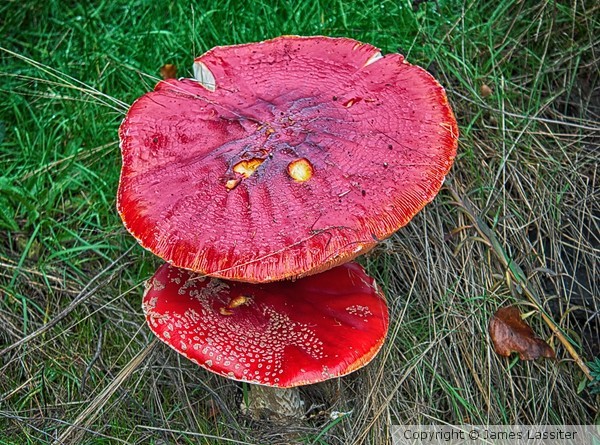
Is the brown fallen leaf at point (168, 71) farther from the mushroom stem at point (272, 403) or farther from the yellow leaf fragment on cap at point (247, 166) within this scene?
the mushroom stem at point (272, 403)

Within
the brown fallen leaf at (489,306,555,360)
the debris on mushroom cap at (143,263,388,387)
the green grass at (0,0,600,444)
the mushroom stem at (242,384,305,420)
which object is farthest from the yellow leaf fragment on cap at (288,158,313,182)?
the brown fallen leaf at (489,306,555,360)

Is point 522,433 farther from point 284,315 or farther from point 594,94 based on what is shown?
point 594,94

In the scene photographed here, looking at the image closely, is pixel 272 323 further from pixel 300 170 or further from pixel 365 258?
pixel 365 258

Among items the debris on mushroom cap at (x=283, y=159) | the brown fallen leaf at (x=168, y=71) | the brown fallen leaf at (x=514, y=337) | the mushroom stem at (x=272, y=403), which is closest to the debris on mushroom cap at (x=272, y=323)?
the debris on mushroom cap at (x=283, y=159)

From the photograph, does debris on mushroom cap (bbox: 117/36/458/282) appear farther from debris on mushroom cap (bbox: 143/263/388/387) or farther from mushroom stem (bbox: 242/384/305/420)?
mushroom stem (bbox: 242/384/305/420)

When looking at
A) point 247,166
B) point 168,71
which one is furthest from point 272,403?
point 168,71

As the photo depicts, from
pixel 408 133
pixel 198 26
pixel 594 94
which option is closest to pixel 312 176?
pixel 408 133
